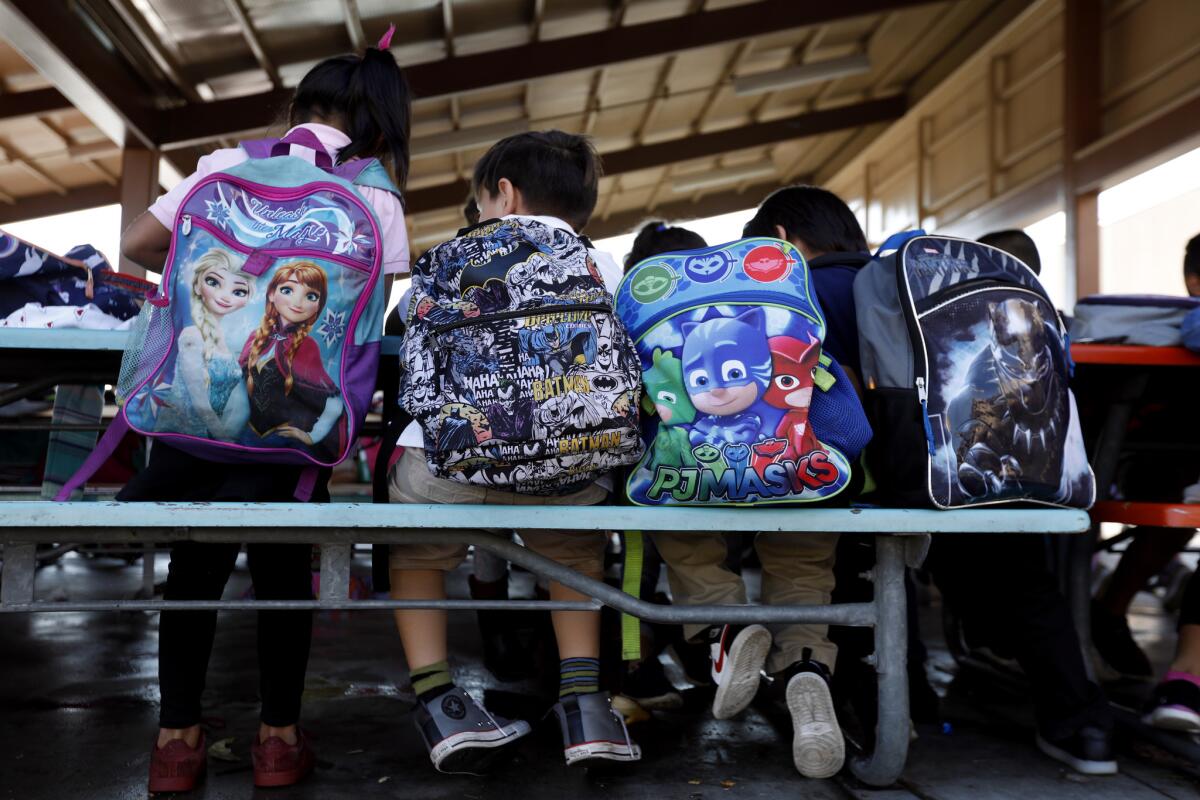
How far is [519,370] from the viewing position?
1.40 meters

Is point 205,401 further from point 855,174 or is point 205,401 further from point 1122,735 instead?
point 855,174

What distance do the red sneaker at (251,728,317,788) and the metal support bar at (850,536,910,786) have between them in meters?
0.98

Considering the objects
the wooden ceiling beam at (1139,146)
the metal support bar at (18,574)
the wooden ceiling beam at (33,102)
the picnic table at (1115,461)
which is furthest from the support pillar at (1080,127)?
the wooden ceiling beam at (33,102)

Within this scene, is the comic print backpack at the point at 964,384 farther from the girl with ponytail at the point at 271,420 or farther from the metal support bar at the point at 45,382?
the metal support bar at the point at 45,382

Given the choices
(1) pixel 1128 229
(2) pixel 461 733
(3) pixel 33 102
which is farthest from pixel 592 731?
(1) pixel 1128 229

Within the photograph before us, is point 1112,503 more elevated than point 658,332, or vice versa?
point 658,332

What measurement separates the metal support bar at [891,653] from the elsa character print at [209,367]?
1.04 meters

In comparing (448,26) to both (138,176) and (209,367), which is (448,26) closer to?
(138,176)

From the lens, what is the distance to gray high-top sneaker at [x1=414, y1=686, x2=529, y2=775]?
158 centimetres

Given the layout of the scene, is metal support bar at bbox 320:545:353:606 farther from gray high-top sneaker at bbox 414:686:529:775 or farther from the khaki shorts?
gray high-top sneaker at bbox 414:686:529:775

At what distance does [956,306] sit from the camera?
1588 mm

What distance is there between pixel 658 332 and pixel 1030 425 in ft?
2.07

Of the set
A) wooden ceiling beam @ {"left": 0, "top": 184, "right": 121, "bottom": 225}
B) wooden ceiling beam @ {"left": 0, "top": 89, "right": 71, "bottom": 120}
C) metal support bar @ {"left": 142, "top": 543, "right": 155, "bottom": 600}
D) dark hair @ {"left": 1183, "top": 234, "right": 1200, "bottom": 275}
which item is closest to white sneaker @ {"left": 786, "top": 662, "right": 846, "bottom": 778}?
dark hair @ {"left": 1183, "top": 234, "right": 1200, "bottom": 275}

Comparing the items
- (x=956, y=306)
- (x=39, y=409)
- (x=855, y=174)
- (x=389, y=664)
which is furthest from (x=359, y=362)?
(x=855, y=174)
